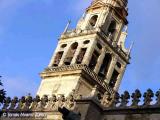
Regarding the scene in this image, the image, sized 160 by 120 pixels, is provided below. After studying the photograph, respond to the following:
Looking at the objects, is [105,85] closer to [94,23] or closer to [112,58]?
[112,58]

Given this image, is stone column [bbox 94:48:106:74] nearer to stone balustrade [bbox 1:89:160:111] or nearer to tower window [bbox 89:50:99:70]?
tower window [bbox 89:50:99:70]

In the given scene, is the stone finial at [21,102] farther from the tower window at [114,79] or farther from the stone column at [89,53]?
the tower window at [114,79]

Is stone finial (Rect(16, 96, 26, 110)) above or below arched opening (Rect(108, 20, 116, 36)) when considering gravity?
below

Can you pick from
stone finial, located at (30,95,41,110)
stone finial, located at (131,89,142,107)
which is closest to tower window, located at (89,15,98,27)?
stone finial, located at (30,95,41,110)

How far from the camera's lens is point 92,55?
151 feet

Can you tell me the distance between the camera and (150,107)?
1925cm

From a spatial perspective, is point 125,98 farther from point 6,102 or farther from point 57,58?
point 57,58

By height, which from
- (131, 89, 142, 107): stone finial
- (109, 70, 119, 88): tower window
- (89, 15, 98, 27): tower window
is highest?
(89, 15, 98, 27): tower window

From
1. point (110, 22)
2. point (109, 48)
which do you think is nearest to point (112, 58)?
point (109, 48)

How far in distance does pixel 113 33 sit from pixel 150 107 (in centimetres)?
3086

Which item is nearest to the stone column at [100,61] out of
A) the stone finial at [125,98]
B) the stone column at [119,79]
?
the stone column at [119,79]

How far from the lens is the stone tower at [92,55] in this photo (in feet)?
144

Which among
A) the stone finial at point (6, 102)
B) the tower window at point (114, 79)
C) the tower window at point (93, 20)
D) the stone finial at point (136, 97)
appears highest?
Answer: the tower window at point (93, 20)

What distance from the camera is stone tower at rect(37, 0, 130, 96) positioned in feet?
144
